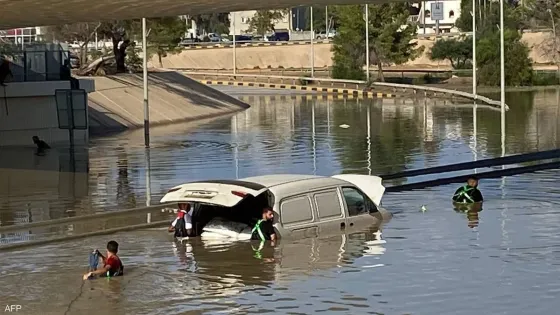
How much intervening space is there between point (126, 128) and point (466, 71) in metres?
46.4

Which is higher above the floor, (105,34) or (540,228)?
(105,34)

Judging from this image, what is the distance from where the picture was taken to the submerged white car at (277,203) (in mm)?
18469

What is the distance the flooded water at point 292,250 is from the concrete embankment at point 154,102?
13309mm

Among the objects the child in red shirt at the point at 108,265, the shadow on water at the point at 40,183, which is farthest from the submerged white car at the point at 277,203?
the shadow on water at the point at 40,183

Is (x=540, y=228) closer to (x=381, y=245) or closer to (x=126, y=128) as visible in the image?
(x=381, y=245)

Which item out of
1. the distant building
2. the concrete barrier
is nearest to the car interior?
the distant building

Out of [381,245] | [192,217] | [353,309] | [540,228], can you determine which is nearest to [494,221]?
[540,228]

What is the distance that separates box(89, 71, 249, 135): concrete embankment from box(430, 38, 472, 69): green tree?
1469 inches

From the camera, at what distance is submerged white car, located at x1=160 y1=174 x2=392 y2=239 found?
18.5m

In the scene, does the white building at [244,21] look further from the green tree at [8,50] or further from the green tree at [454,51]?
the green tree at [8,50]

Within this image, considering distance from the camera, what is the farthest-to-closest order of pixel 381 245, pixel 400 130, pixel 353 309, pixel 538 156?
pixel 400 130, pixel 538 156, pixel 381 245, pixel 353 309

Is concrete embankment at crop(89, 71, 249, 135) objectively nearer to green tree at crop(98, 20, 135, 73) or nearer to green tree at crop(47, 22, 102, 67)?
green tree at crop(98, 20, 135, 73)

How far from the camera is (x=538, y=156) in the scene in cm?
3344

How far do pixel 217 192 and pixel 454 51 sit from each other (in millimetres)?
85271
